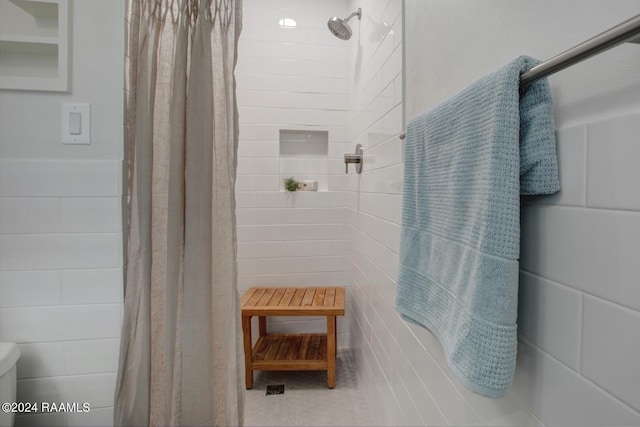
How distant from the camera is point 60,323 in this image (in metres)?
0.99

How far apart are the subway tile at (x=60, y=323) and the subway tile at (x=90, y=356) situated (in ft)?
0.07

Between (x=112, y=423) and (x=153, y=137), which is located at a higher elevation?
(x=153, y=137)

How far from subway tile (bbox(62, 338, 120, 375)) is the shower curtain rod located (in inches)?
51.0

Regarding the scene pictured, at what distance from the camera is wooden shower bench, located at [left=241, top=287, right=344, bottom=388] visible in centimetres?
180

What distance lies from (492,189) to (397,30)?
94cm

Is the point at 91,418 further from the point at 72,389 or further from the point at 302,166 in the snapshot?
the point at 302,166

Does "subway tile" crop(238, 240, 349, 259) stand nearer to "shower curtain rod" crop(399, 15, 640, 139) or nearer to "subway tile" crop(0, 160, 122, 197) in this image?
"subway tile" crop(0, 160, 122, 197)

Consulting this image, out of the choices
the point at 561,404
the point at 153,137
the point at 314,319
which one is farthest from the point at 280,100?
the point at 561,404

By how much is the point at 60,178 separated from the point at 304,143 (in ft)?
4.97

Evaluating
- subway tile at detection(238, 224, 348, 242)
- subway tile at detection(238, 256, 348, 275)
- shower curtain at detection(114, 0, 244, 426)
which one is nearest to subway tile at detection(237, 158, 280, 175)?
subway tile at detection(238, 224, 348, 242)

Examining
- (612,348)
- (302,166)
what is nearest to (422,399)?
(612,348)

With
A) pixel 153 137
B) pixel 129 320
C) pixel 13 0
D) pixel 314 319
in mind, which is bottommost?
pixel 314 319

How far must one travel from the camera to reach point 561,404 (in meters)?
0.43

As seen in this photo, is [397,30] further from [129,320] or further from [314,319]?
[314,319]
